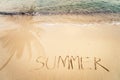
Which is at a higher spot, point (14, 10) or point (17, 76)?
point (14, 10)

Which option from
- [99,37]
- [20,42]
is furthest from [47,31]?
[99,37]

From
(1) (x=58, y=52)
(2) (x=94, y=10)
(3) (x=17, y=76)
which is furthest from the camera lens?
(2) (x=94, y=10)

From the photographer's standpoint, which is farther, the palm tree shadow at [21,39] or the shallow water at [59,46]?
the palm tree shadow at [21,39]

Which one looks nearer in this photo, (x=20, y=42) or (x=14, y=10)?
(x=20, y=42)

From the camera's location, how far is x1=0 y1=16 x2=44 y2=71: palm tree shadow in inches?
72.2

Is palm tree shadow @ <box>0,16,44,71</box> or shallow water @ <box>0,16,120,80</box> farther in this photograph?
palm tree shadow @ <box>0,16,44,71</box>

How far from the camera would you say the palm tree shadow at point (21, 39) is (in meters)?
1.83

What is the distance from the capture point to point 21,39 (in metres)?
1.95

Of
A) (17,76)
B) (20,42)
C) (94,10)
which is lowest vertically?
(17,76)

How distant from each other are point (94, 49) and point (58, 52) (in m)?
0.32

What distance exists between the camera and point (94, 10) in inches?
88.7

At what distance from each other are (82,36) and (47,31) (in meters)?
0.35

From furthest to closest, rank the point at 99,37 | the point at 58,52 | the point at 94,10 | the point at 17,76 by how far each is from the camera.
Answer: the point at 94,10 → the point at 99,37 → the point at 58,52 → the point at 17,76

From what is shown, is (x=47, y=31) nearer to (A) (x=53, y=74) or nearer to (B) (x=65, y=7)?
(B) (x=65, y=7)
